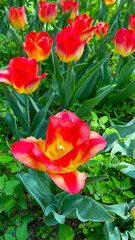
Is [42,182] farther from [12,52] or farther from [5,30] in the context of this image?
[5,30]

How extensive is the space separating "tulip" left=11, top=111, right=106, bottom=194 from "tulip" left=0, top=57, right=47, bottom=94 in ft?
0.88

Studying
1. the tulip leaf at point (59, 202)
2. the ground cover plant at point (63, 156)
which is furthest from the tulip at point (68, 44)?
the tulip leaf at point (59, 202)

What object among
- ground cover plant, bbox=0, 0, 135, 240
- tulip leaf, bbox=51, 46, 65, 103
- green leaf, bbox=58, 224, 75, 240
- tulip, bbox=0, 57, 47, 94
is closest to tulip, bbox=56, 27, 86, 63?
ground cover plant, bbox=0, 0, 135, 240

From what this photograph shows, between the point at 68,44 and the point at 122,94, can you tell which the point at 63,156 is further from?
the point at 122,94

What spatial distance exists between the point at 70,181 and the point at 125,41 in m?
1.02

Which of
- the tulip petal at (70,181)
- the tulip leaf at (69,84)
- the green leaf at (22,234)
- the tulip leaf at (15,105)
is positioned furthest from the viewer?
the tulip leaf at (69,84)

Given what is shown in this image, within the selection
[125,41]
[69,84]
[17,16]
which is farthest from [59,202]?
[17,16]

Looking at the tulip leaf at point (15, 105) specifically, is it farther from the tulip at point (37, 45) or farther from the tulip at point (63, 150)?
the tulip at point (63, 150)

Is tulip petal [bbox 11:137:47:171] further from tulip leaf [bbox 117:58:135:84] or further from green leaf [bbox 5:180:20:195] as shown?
tulip leaf [bbox 117:58:135:84]

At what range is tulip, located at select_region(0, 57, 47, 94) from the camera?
944 mm

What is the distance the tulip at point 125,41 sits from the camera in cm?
138

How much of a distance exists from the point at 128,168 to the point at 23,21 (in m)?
1.23

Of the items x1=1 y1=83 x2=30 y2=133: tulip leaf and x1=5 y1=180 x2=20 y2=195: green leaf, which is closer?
x1=5 y1=180 x2=20 y2=195: green leaf

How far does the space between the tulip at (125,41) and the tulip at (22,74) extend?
0.68 metres
